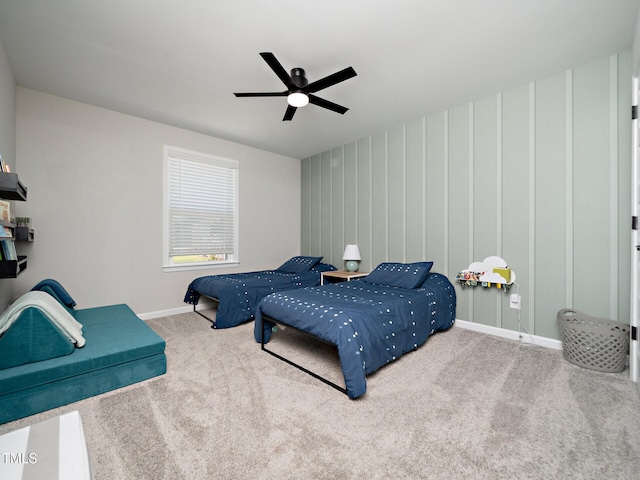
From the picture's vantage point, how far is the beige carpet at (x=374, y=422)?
1.35 metres

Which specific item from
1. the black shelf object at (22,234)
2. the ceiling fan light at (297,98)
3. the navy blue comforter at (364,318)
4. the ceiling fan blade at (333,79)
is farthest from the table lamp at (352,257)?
the black shelf object at (22,234)

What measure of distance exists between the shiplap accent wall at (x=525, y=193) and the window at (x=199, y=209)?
2.21 metres

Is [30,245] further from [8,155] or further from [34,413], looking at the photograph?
[34,413]

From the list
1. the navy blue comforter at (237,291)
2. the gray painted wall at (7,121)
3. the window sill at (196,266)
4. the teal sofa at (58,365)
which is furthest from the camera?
the window sill at (196,266)

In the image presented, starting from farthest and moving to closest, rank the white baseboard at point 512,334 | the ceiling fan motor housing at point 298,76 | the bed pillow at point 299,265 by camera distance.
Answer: the bed pillow at point 299,265 < the white baseboard at point 512,334 < the ceiling fan motor housing at point 298,76

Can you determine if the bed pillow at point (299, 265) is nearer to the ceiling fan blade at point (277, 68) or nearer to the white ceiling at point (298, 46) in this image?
the white ceiling at point (298, 46)

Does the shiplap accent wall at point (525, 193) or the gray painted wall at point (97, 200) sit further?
the gray painted wall at point (97, 200)

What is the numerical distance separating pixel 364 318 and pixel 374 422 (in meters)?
0.68

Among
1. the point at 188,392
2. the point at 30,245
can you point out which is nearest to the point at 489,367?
the point at 188,392

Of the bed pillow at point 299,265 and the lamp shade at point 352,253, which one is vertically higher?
the lamp shade at point 352,253

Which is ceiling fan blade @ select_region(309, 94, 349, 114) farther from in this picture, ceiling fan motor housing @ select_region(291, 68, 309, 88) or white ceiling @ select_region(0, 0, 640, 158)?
white ceiling @ select_region(0, 0, 640, 158)

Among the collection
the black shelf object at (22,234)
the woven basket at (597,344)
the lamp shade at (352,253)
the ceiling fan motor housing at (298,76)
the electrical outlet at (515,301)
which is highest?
the ceiling fan motor housing at (298,76)

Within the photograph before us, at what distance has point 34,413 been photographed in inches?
69.0

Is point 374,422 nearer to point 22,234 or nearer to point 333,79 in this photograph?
point 333,79
